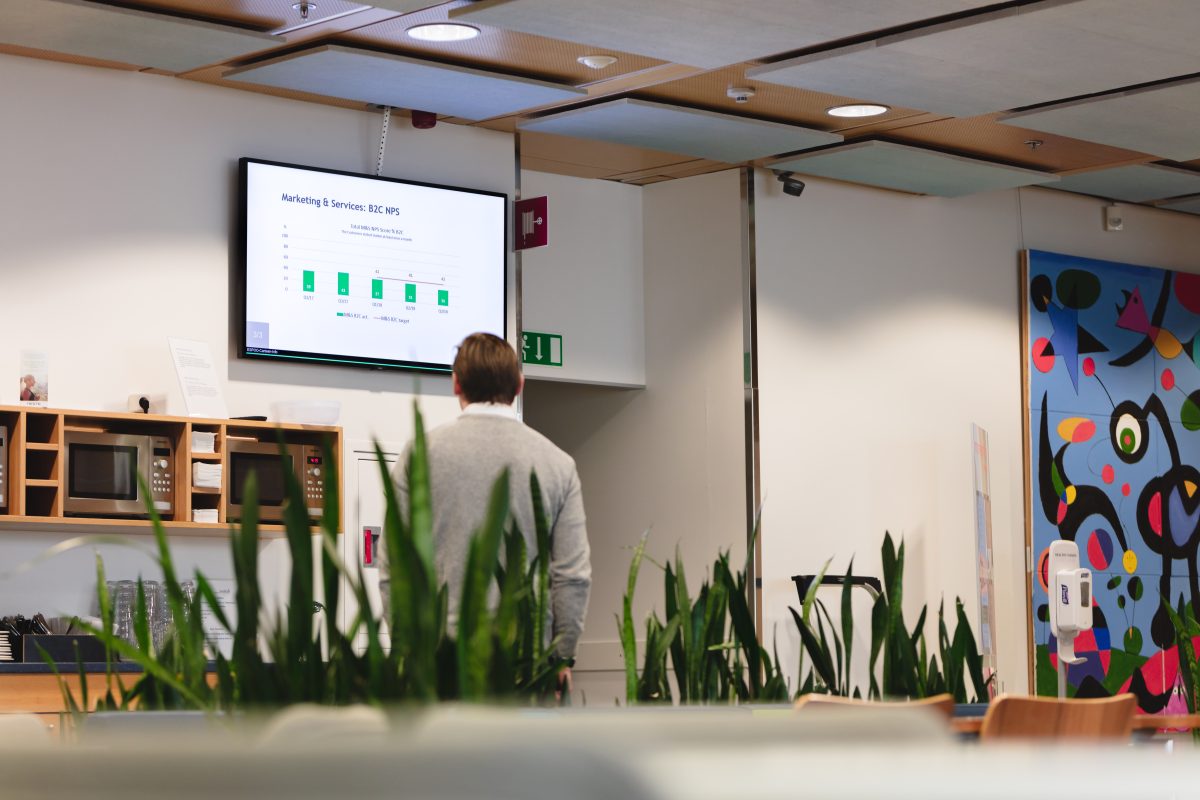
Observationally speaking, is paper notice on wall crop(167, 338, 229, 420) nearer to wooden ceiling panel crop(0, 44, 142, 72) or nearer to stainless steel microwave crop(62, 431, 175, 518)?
stainless steel microwave crop(62, 431, 175, 518)

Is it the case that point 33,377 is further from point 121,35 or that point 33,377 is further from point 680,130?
point 680,130

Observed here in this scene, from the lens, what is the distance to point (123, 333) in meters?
5.75

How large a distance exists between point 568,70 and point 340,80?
31.8 inches

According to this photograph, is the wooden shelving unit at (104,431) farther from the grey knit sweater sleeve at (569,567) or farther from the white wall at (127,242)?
the grey knit sweater sleeve at (569,567)

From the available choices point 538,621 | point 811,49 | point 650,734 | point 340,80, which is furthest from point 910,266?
point 650,734

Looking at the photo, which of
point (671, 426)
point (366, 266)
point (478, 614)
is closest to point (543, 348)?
point (671, 426)

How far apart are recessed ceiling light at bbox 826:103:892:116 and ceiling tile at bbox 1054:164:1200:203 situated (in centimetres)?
165

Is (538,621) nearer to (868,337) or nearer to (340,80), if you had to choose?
(340,80)

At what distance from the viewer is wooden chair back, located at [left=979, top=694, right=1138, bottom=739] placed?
7.57 ft

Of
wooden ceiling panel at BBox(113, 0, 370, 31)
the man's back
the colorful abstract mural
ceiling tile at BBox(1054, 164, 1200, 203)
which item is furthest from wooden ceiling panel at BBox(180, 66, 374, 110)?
the colorful abstract mural

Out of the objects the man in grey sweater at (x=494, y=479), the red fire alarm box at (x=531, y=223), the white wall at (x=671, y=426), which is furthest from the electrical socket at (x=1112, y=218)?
the man in grey sweater at (x=494, y=479)

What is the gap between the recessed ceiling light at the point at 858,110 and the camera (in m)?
6.34

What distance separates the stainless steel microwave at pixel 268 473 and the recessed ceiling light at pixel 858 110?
238 centimetres

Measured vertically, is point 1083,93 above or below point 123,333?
above
